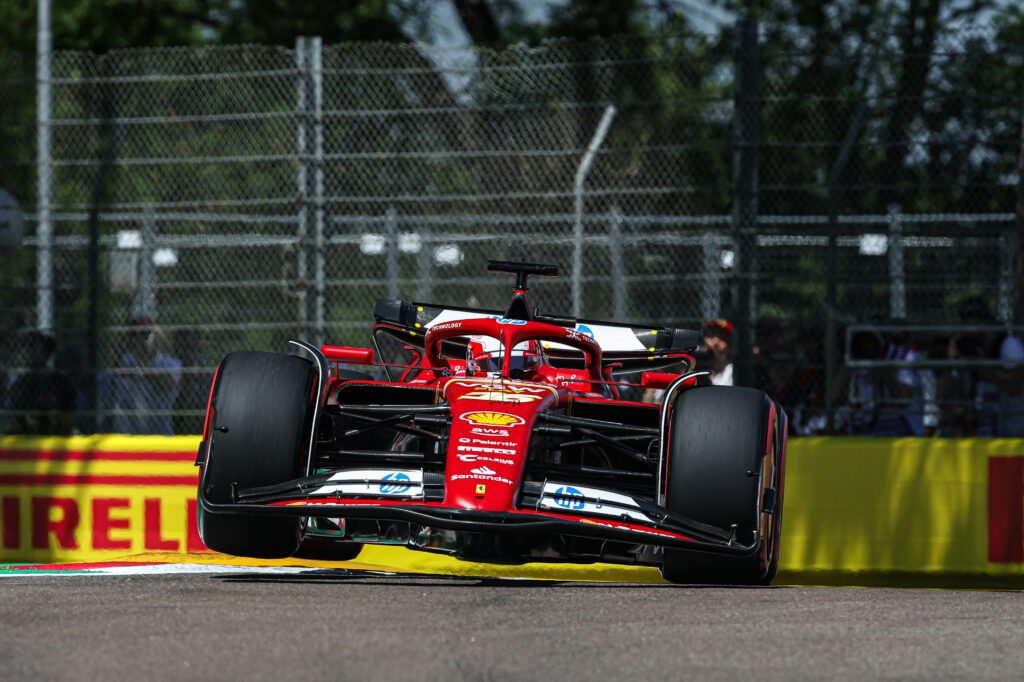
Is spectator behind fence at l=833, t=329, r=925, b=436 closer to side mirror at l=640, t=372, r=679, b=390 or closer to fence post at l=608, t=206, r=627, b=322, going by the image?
fence post at l=608, t=206, r=627, b=322

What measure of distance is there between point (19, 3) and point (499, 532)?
2174 centimetres

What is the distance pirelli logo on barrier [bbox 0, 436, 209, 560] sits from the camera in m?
8.68

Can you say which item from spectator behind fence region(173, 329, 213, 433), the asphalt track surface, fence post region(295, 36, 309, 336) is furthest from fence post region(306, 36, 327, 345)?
the asphalt track surface

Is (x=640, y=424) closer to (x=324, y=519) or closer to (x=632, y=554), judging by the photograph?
(x=632, y=554)

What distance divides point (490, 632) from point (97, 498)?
3.91m

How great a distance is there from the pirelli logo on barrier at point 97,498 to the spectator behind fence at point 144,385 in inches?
59.5

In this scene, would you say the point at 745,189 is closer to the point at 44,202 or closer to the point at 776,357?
the point at 776,357

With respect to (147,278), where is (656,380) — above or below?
below

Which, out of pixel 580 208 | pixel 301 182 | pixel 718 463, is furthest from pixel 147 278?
pixel 718 463

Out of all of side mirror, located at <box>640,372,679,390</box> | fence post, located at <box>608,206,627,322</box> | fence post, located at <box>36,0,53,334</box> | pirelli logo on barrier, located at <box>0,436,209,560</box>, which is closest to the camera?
side mirror, located at <box>640,372,679,390</box>

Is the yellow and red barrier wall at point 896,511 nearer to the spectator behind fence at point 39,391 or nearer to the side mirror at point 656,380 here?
the side mirror at point 656,380

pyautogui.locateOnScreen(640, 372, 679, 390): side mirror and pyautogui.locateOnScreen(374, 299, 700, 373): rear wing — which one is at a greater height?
pyautogui.locateOnScreen(374, 299, 700, 373): rear wing

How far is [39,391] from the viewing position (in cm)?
1063

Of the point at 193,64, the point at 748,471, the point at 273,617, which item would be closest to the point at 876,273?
the point at 748,471
